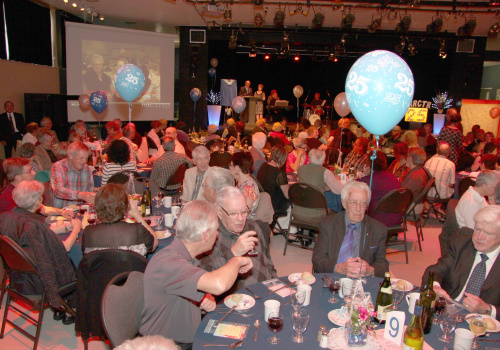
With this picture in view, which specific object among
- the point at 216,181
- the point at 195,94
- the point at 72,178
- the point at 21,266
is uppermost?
the point at 195,94

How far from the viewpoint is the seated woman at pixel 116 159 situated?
4.84 metres

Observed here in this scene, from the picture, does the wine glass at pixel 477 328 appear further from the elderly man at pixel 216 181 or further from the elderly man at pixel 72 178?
the elderly man at pixel 72 178

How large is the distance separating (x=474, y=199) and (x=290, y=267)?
2230mm

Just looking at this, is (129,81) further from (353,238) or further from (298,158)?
(353,238)

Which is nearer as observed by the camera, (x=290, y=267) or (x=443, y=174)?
(x=290, y=267)

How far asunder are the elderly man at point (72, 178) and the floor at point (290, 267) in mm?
1244

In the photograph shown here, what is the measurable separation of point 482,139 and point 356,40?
5836mm

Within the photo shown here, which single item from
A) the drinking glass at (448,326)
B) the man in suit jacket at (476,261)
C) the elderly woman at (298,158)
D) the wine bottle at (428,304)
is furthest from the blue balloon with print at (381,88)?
the elderly woman at (298,158)

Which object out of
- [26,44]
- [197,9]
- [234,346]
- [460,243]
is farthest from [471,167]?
[26,44]

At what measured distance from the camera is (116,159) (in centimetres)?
486

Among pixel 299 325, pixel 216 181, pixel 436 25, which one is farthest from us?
pixel 436 25

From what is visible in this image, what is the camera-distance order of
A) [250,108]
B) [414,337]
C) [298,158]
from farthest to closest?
[250,108] → [298,158] → [414,337]

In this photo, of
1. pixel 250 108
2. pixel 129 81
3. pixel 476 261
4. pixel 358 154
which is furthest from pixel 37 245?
pixel 250 108

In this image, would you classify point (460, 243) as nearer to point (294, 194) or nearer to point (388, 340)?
point (388, 340)
